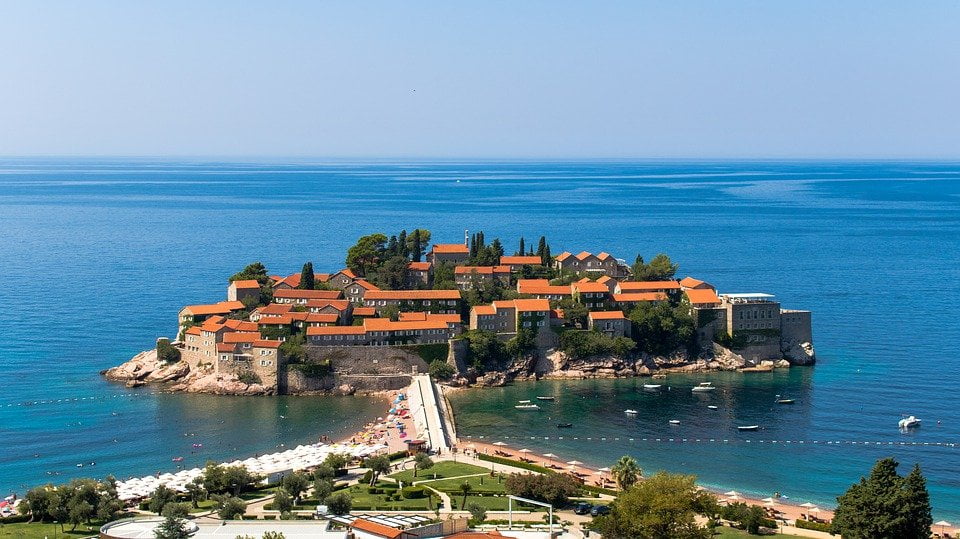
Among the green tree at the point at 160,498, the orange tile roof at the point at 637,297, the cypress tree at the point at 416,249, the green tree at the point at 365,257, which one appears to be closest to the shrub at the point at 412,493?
the green tree at the point at 160,498

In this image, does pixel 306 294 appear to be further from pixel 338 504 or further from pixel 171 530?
pixel 171 530

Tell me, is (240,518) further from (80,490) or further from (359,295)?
(359,295)

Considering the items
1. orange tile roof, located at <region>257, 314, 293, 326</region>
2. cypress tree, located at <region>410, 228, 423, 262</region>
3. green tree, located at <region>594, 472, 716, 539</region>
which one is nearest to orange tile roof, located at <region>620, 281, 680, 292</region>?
cypress tree, located at <region>410, 228, 423, 262</region>

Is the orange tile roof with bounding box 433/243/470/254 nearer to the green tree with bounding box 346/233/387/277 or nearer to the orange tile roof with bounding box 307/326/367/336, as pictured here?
the green tree with bounding box 346/233/387/277

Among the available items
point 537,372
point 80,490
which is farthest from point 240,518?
point 537,372

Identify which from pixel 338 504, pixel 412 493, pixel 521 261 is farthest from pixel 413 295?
pixel 338 504

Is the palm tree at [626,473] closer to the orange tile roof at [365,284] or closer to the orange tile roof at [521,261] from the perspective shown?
the orange tile roof at [365,284]
